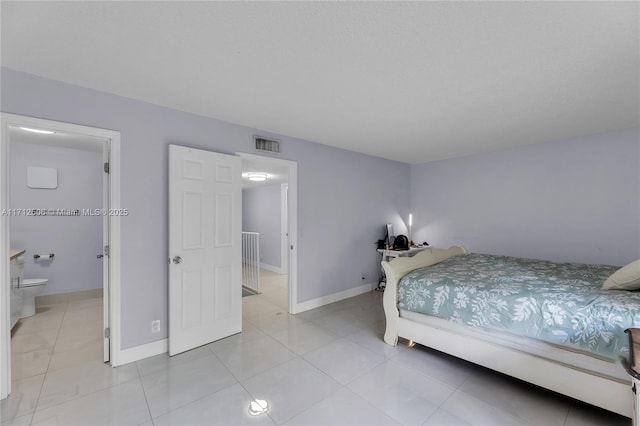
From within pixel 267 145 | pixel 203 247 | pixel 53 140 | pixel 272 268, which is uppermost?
pixel 53 140

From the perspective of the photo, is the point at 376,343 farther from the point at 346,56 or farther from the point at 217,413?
the point at 346,56

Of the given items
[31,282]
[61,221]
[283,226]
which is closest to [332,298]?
[283,226]

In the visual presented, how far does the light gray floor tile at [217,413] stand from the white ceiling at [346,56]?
8.01 ft

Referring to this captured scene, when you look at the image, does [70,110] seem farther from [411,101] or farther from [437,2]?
[411,101]

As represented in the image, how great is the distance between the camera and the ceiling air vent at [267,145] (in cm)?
336

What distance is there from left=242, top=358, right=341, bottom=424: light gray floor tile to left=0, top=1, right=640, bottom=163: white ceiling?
2447 mm

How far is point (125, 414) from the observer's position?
182 cm

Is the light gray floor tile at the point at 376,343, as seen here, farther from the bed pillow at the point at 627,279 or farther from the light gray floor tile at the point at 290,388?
the bed pillow at the point at 627,279

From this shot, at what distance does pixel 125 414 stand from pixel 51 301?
349 centimetres

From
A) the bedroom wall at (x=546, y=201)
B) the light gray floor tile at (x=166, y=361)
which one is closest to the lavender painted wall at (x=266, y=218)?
the bedroom wall at (x=546, y=201)

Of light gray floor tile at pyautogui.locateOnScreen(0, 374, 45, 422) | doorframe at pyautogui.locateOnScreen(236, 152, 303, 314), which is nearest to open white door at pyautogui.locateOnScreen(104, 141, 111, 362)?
light gray floor tile at pyautogui.locateOnScreen(0, 374, 45, 422)

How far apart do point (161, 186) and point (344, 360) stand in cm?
244

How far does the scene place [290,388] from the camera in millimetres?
2104

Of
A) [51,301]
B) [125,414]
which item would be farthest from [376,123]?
[51,301]
